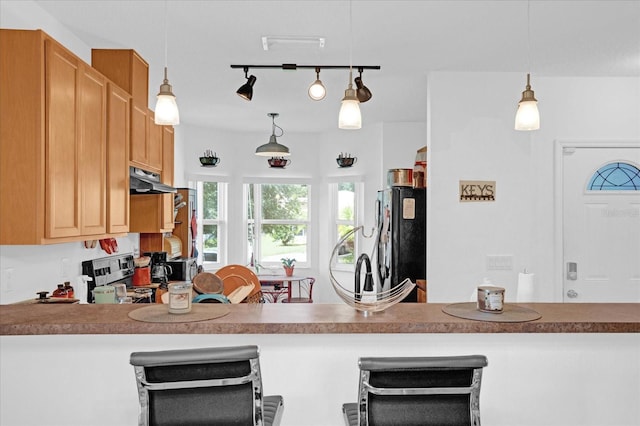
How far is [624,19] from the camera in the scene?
304 cm

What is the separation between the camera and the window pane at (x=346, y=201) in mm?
7188

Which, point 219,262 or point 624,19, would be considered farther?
point 219,262

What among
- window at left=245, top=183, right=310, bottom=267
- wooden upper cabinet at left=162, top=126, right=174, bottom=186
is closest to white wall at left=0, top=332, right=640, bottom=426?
wooden upper cabinet at left=162, top=126, right=174, bottom=186

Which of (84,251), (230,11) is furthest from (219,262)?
(230,11)

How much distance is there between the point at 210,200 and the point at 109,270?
3180mm

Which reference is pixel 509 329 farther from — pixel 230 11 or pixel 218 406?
pixel 230 11

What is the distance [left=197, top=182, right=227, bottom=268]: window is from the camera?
7.00 metres

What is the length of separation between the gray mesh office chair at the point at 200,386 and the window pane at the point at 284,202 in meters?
5.98

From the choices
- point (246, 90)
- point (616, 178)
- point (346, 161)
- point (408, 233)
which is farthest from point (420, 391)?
point (346, 161)

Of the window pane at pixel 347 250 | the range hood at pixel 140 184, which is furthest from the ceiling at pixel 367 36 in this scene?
the window pane at pixel 347 250

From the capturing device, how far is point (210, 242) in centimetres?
708

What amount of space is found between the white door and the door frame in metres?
0.04

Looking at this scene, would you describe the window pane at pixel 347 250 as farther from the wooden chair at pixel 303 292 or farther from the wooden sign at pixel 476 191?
the wooden sign at pixel 476 191

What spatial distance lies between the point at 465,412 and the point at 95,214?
7.55ft
